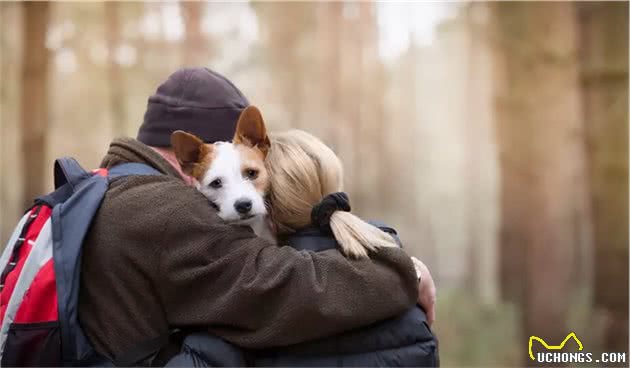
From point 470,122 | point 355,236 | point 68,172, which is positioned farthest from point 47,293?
point 470,122

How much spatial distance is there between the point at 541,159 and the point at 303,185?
311 centimetres

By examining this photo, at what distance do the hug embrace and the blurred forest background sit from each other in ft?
8.73

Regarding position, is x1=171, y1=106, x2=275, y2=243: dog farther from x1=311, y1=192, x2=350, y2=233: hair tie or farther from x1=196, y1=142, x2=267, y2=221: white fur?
x1=311, y1=192, x2=350, y2=233: hair tie

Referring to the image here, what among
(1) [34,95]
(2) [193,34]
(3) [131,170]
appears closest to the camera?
(3) [131,170]

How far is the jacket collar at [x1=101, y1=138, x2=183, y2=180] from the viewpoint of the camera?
162cm

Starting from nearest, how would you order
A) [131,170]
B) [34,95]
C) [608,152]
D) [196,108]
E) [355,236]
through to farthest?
[355,236]
[131,170]
[196,108]
[34,95]
[608,152]

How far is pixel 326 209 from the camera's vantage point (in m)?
1.48

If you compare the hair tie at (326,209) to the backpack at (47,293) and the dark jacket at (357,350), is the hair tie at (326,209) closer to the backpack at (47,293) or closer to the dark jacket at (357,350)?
the dark jacket at (357,350)

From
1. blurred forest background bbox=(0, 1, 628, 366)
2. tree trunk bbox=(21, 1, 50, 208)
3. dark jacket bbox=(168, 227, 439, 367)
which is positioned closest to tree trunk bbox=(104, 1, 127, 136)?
blurred forest background bbox=(0, 1, 628, 366)

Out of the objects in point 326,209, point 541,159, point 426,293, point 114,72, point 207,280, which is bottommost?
point 541,159

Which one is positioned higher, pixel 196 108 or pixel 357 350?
pixel 196 108

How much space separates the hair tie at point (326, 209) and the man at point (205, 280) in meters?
0.09

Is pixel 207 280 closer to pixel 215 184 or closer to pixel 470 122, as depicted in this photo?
pixel 215 184

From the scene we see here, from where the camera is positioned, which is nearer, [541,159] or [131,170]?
[131,170]
